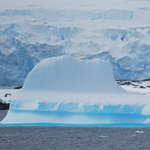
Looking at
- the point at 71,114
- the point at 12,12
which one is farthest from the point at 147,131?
the point at 12,12

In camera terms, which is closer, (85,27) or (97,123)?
(97,123)

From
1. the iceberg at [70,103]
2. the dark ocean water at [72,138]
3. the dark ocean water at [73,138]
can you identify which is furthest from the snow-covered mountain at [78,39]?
the dark ocean water at [73,138]

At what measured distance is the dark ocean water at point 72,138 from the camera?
8.90 metres

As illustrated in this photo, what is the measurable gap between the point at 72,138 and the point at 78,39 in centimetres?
2738

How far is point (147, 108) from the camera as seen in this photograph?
12.2 meters

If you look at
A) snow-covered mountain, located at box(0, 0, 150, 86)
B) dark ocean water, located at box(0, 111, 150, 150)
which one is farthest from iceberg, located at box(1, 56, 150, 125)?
snow-covered mountain, located at box(0, 0, 150, 86)

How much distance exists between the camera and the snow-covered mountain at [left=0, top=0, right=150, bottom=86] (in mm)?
33125

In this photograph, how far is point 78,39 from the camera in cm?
3703

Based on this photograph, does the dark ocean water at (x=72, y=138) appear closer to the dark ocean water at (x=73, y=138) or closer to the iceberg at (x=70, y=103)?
the dark ocean water at (x=73, y=138)

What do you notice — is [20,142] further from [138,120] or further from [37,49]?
[37,49]

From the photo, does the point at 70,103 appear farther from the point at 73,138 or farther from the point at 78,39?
the point at 78,39

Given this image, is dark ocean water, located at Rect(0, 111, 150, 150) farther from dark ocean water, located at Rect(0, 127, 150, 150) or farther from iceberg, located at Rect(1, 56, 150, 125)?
iceberg, located at Rect(1, 56, 150, 125)

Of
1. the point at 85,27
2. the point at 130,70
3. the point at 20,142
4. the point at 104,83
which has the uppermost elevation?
the point at 85,27

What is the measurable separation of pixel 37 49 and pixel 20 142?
80.6 ft
